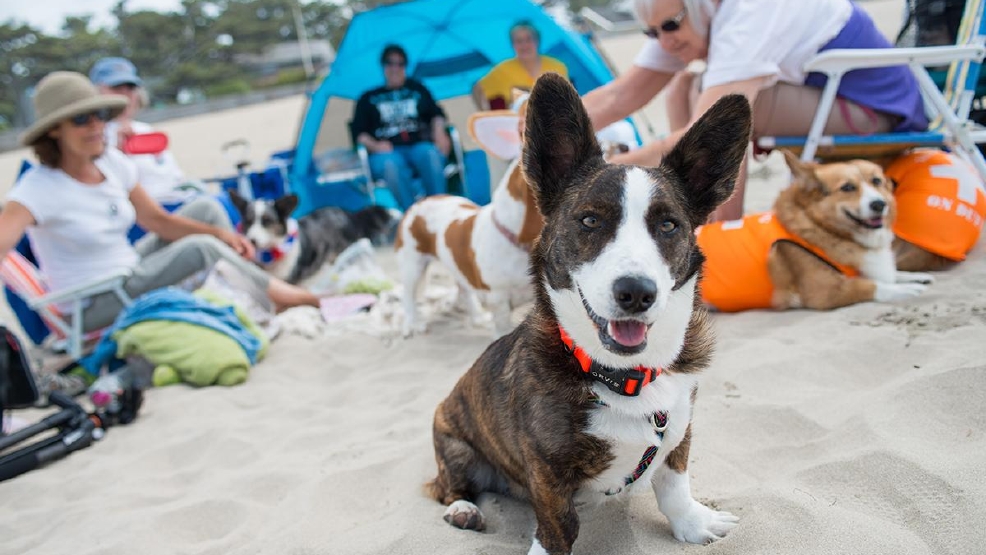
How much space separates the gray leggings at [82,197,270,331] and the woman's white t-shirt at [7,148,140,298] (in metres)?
0.15

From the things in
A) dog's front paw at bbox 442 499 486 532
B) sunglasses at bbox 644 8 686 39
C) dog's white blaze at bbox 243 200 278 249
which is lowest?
dog's front paw at bbox 442 499 486 532

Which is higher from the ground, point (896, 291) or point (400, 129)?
point (400, 129)

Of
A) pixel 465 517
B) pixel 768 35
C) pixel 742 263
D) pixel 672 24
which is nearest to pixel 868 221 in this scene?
pixel 742 263

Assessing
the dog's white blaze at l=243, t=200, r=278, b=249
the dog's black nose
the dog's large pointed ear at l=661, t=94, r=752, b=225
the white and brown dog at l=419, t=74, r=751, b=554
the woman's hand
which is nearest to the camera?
the dog's black nose

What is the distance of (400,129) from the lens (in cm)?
792

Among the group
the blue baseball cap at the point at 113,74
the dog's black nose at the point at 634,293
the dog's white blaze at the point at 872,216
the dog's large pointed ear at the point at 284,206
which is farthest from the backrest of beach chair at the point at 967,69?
the blue baseball cap at the point at 113,74

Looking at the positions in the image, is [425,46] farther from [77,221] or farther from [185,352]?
[185,352]

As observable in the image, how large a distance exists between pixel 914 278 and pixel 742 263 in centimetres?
91

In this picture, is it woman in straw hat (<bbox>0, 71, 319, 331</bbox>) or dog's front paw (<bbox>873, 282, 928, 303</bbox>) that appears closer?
dog's front paw (<bbox>873, 282, 928, 303</bbox>)

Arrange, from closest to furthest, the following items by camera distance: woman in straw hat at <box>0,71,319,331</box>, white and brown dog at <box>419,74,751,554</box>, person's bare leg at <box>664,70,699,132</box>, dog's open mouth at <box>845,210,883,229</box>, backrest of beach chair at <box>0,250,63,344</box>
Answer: white and brown dog at <box>419,74,751,554</box> → dog's open mouth at <box>845,210,883,229</box> → woman in straw hat at <box>0,71,319,331</box> → backrest of beach chair at <box>0,250,63,344</box> → person's bare leg at <box>664,70,699,132</box>

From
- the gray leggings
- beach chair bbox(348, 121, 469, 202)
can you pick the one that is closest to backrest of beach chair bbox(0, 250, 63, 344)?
the gray leggings

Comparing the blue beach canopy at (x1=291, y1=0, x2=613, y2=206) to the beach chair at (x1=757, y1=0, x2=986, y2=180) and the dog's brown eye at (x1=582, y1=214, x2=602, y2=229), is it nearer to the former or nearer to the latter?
the beach chair at (x1=757, y1=0, x2=986, y2=180)

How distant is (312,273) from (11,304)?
2.65m

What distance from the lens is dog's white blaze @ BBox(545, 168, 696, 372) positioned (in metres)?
1.55
